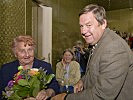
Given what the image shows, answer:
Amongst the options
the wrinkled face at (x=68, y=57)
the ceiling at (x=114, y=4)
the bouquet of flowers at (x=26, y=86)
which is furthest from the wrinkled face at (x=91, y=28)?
the ceiling at (x=114, y=4)

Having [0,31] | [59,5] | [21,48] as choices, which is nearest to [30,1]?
[0,31]

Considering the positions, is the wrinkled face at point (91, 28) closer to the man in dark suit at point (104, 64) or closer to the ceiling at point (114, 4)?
the man in dark suit at point (104, 64)

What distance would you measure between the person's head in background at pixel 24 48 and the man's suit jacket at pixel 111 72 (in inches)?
25.1

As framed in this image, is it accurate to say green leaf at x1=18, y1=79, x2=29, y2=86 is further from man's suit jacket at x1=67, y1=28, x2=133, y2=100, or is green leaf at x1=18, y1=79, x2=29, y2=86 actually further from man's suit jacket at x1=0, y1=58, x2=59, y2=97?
man's suit jacket at x1=0, y1=58, x2=59, y2=97

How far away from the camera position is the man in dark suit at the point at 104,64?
4.30 feet

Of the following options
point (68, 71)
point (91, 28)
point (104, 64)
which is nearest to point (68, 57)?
point (68, 71)

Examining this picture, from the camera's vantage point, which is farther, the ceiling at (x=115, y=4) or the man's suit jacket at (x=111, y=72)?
the ceiling at (x=115, y=4)

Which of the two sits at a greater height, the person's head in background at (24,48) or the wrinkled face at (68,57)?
the person's head in background at (24,48)

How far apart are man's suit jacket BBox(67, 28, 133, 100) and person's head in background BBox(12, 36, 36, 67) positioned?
0.64m

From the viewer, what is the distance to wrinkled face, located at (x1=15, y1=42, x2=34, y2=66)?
6.26 ft

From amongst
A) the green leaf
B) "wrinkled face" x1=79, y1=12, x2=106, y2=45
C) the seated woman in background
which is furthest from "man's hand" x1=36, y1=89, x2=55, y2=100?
the seated woman in background

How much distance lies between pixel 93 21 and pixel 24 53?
742 millimetres

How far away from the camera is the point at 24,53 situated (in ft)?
6.28

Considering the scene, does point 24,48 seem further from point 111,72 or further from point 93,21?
point 111,72
